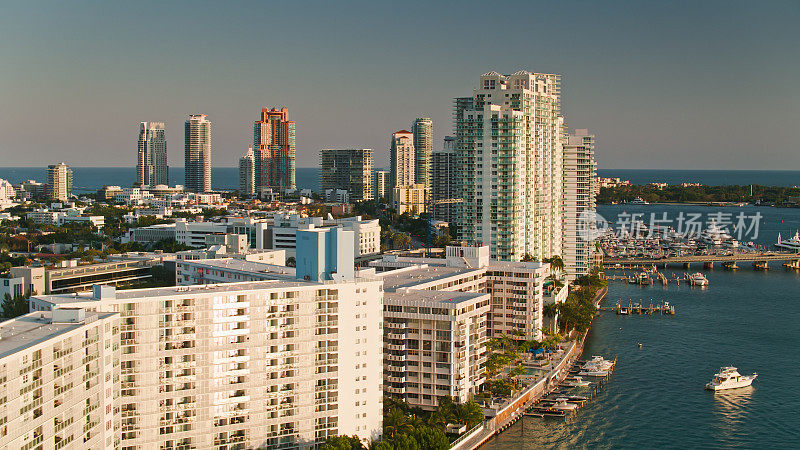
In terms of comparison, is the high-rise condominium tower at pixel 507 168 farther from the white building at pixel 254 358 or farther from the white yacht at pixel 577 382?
the white building at pixel 254 358

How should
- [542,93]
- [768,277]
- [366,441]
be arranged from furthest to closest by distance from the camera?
[768,277]
[542,93]
[366,441]

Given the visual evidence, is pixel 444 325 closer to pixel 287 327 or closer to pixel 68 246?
pixel 287 327

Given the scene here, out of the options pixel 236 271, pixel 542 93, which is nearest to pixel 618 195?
pixel 542 93

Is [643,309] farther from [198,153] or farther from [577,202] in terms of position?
[198,153]

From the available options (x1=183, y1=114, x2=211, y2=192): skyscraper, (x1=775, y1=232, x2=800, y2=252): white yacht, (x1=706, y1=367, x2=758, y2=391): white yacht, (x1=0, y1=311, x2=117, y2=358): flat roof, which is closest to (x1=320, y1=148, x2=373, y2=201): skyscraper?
(x1=183, y1=114, x2=211, y2=192): skyscraper

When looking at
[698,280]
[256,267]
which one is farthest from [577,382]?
[698,280]

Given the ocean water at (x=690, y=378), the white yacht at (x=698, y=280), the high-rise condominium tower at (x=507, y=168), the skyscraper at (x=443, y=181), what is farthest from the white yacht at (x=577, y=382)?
the skyscraper at (x=443, y=181)

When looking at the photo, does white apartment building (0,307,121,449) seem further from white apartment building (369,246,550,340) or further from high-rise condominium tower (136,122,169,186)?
high-rise condominium tower (136,122,169,186)
